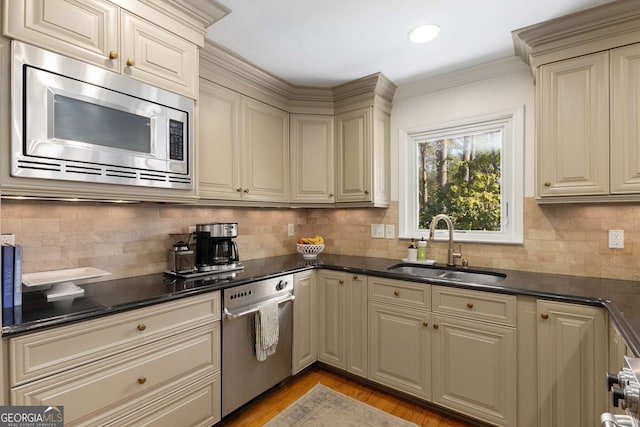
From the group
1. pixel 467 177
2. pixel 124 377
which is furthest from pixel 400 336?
pixel 124 377

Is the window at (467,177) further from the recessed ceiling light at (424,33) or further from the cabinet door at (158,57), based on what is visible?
the cabinet door at (158,57)

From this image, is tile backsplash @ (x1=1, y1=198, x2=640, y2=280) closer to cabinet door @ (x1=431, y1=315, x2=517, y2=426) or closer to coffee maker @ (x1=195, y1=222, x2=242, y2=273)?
coffee maker @ (x1=195, y1=222, x2=242, y2=273)

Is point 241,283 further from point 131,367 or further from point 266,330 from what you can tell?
point 131,367

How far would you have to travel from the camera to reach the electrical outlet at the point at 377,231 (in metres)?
2.98

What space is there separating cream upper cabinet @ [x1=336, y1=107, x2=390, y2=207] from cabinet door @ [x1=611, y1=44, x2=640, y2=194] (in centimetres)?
153

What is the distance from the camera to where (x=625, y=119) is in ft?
5.77

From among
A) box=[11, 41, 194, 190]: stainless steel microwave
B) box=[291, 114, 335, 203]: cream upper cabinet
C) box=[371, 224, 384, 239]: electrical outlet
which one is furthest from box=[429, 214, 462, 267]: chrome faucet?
box=[11, 41, 194, 190]: stainless steel microwave

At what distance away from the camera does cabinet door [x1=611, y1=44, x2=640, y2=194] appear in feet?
5.69

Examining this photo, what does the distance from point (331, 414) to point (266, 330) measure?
0.70 meters

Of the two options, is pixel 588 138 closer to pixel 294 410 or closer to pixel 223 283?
pixel 223 283

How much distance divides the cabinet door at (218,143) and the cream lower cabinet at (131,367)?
818 mm

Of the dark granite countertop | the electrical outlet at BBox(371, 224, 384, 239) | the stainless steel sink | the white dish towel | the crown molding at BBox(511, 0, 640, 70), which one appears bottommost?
the white dish towel

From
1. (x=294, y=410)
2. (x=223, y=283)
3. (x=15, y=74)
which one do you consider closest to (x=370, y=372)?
(x=294, y=410)

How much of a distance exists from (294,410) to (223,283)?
1.01 meters
